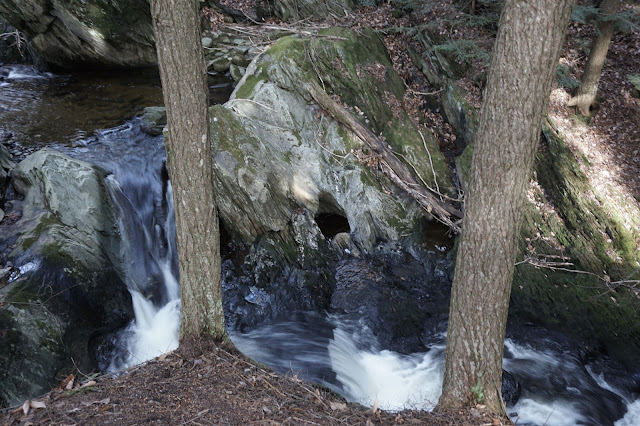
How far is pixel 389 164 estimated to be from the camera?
9180 millimetres

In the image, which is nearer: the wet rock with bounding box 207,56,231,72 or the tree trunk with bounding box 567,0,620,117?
the tree trunk with bounding box 567,0,620,117

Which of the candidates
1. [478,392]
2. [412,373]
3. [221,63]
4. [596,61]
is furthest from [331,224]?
[221,63]

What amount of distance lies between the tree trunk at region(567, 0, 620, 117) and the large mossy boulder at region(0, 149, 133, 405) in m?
9.58

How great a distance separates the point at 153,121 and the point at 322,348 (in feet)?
19.1

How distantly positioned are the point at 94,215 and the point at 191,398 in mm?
4375

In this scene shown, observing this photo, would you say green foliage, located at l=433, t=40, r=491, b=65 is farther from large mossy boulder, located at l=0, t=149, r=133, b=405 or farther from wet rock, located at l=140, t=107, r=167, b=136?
large mossy boulder, located at l=0, t=149, r=133, b=405

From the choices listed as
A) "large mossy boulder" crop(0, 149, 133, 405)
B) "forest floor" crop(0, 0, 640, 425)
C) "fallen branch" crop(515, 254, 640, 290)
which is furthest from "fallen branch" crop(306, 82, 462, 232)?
"forest floor" crop(0, 0, 640, 425)

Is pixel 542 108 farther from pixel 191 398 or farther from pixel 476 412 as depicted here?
pixel 191 398

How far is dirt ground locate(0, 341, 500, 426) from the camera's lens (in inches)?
145

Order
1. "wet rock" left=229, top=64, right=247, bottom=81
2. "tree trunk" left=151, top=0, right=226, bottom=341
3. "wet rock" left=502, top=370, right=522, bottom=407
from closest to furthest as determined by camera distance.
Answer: "tree trunk" left=151, top=0, right=226, bottom=341
"wet rock" left=502, top=370, right=522, bottom=407
"wet rock" left=229, top=64, right=247, bottom=81

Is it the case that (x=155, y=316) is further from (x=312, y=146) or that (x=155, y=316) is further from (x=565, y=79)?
(x=565, y=79)

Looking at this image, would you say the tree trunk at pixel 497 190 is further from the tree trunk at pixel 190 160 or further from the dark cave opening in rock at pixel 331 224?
the dark cave opening in rock at pixel 331 224

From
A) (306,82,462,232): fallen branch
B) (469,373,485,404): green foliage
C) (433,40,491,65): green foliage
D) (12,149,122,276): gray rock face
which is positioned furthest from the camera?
(433,40,491,65): green foliage

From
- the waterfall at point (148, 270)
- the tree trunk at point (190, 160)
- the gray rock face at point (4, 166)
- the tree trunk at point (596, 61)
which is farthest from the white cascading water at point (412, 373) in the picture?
the tree trunk at point (596, 61)
